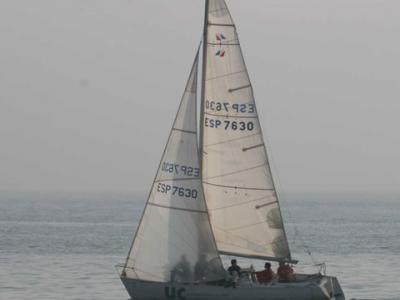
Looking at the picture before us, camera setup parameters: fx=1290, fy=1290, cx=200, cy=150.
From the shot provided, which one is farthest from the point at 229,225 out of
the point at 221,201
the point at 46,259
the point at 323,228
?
the point at 323,228

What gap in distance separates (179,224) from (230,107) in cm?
471

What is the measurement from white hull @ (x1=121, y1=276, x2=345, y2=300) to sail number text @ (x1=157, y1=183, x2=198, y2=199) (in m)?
3.25

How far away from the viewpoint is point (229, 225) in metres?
47.6

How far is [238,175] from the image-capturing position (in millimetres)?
47656

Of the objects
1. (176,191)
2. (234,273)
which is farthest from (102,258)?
(234,273)

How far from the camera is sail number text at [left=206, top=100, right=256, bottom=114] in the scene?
47.5m

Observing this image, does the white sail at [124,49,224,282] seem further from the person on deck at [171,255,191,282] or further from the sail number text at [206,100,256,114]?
the sail number text at [206,100,256,114]

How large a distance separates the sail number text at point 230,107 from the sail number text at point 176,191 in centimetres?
322

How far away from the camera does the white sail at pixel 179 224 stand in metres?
46.7

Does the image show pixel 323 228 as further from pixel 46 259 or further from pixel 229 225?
pixel 229 225

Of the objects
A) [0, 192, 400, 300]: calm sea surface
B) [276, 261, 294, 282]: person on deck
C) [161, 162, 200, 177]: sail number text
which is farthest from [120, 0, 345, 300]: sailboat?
[0, 192, 400, 300]: calm sea surface

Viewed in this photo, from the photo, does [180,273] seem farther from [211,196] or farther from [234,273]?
[211,196]

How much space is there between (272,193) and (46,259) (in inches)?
1076

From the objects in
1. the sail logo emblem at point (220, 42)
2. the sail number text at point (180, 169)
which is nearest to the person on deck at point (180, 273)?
the sail number text at point (180, 169)
